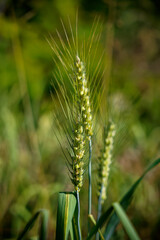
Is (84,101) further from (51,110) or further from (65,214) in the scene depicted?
(65,214)

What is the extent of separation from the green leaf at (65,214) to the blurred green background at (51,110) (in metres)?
0.18

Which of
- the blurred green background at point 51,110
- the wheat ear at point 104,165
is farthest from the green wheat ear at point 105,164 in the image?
the blurred green background at point 51,110

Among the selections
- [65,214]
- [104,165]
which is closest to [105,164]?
[104,165]

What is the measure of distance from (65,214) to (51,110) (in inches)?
8.0

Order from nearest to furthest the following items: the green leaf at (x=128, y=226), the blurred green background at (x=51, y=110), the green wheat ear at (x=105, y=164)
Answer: the green leaf at (x=128, y=226) < the green wheat ear at (x=105, y=164) < the blurred green background at (x=51, y=110)

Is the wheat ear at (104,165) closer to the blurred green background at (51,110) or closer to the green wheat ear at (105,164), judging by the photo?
the green wheat ear at (105,164)

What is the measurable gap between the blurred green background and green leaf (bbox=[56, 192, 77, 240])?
7.1 inches

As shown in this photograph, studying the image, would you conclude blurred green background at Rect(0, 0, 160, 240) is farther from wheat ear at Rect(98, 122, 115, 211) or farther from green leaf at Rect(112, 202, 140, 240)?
green leaf at Rect(112, 202, 140, 240)

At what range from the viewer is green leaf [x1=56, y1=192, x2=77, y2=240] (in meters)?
0.47

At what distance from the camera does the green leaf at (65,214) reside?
0.47 meters

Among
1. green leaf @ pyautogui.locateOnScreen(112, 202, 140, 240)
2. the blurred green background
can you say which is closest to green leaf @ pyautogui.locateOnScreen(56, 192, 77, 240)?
green leaf @ pyautogui.locateOnScreen(112, 202, 140, 240)

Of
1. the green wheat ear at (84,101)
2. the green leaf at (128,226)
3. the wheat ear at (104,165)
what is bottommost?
the green leaf at (128,226)

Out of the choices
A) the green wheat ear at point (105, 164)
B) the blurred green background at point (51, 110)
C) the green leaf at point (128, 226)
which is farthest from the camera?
the blurred green background at point (51, 110)

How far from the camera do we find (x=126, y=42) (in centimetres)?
245
